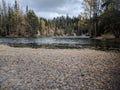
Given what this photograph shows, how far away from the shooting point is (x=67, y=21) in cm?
16062

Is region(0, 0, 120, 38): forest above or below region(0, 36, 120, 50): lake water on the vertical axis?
above

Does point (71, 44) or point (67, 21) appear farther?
point (67, 21)

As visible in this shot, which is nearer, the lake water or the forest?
the lake water

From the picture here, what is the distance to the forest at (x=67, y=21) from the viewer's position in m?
52.2

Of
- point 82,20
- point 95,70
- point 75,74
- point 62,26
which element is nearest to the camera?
point 75,74

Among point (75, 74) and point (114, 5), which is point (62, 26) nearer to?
point (114, 5)

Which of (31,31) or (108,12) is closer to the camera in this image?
(108,12)

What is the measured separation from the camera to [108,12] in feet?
172

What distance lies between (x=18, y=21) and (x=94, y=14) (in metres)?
43.1

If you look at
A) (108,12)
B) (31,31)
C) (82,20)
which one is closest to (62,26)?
(31,31)

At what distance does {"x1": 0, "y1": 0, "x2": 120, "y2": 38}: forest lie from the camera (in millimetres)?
52250

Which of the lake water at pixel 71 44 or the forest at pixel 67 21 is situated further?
the forest at pixel 67 21

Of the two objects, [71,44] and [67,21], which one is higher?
[67,21]

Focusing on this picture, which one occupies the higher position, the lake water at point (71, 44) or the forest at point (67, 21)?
the forest at point (67, 21)
